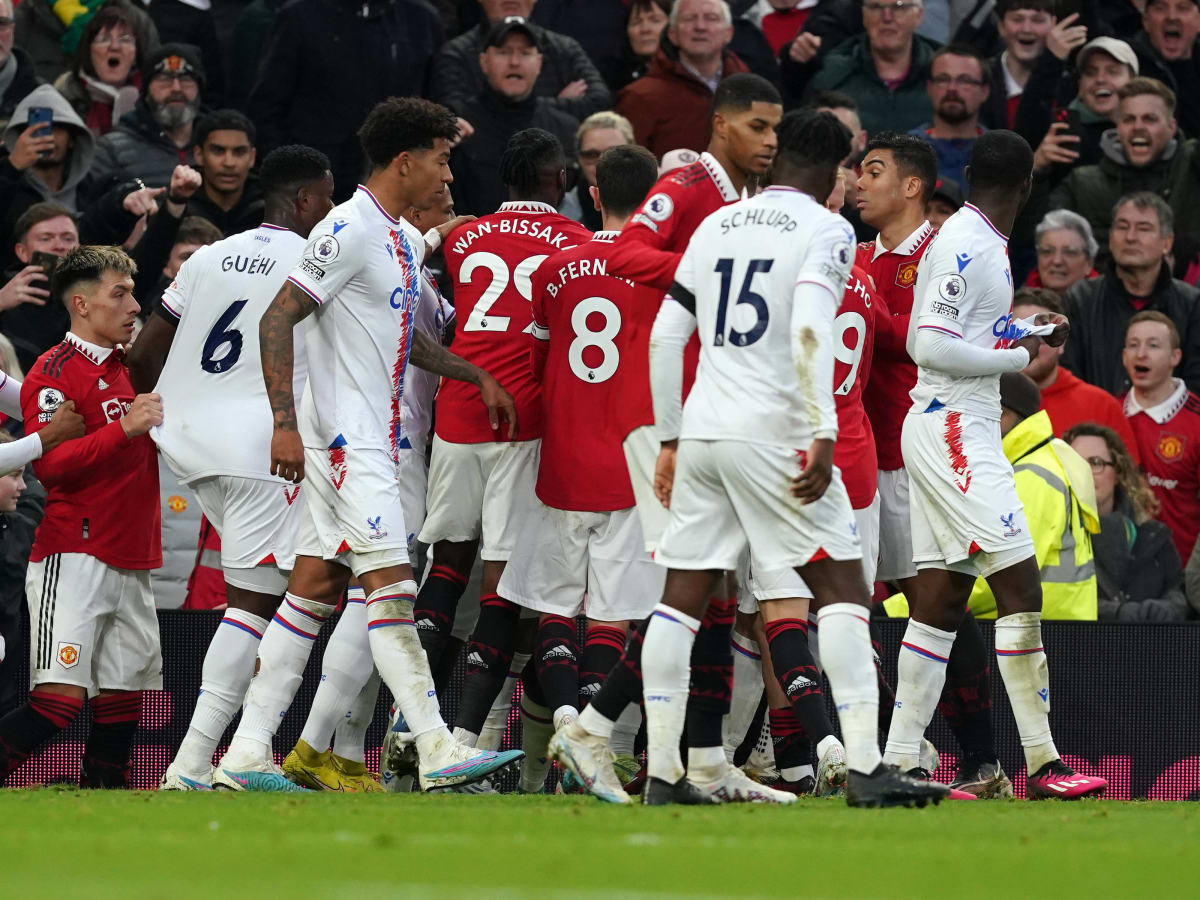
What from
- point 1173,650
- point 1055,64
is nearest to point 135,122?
point 1055,64

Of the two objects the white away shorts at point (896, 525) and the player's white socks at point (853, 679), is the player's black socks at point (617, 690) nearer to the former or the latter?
the player's white socks at point (853, 679)

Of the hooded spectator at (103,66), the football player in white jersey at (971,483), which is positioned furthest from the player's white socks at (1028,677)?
the hooded spectator at (103,66)

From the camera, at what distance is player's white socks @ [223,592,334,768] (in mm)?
7598

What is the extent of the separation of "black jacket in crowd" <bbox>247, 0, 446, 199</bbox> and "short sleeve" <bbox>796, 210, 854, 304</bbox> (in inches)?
285

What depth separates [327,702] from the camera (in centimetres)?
795

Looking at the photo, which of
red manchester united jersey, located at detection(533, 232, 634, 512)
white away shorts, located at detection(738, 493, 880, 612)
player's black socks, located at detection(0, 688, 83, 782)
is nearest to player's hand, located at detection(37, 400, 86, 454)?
player's black socks, located at detection(0, 688, 83, 782)

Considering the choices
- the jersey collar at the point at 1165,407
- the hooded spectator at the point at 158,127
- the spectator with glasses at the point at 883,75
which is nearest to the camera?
the jersey collar at the point at 1165,407

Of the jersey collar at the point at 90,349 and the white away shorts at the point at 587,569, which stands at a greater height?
the jersey collar at the point at 90,349

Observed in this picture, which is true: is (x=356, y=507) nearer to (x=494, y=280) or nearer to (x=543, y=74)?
(x=494, y=280)

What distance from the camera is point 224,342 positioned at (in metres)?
8.31

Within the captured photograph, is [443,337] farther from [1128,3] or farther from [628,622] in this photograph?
[1128,3]

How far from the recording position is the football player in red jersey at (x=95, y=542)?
326 inches

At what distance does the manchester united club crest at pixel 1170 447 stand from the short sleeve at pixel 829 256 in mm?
5824

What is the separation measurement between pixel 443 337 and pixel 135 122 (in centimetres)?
446
